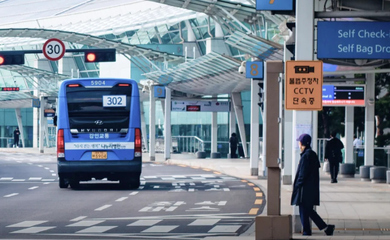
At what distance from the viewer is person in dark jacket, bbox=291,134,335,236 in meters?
12.4

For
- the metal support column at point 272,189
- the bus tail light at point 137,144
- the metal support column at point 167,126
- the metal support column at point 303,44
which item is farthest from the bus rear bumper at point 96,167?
the metal support column at point 167,126

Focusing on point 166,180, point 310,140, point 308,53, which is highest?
point 308,53

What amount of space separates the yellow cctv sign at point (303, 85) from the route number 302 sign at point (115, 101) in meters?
11.2

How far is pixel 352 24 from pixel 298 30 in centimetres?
109

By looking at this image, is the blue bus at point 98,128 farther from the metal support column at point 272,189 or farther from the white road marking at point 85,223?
the metal support column at point 272,189

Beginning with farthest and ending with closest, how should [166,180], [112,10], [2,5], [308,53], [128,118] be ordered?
[2,5]
[112,10]
[166,180]
[128,118]
[308,53]

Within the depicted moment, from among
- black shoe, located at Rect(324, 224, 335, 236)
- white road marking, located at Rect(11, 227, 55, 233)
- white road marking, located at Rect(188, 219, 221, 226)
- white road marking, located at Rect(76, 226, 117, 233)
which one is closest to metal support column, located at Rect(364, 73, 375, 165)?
white road marking, located at Rect(188, 219, 221, 226)

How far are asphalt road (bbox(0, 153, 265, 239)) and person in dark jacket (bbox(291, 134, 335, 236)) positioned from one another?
112 centimetres

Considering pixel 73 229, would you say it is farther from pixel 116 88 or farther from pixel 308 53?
pixel 116 88

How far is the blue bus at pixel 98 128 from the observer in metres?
22.8

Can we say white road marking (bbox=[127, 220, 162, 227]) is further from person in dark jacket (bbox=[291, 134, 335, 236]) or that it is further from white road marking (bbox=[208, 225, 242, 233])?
person in dark jacket (bbox=[291, 134, 335, 236])

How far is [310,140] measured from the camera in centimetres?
1256

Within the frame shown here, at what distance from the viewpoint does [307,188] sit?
12.4 meters

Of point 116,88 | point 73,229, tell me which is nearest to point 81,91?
point 116,88
